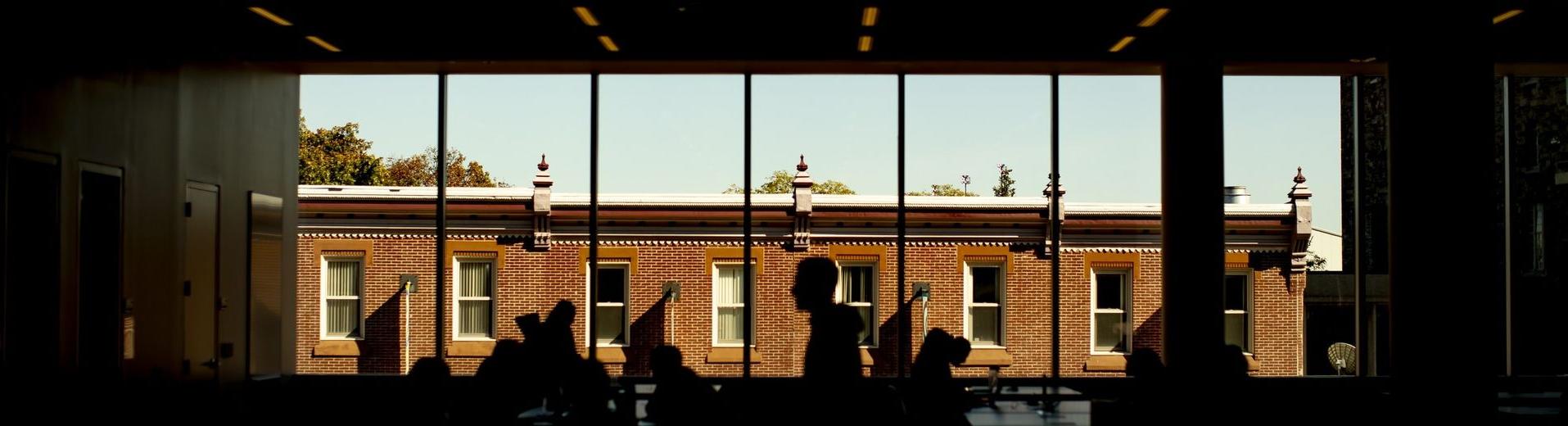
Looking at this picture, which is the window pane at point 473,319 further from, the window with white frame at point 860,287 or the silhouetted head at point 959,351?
the silhouetted head at point 959,351

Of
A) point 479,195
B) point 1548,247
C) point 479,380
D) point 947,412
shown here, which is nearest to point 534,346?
point 479,380

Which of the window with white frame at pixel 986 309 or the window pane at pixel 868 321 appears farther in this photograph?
the window with white frame at pixel 986 309

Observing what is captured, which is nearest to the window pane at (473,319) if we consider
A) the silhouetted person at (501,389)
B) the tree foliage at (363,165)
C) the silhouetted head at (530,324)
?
the tree foliage at (363,165)

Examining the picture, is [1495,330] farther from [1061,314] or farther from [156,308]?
[156,308]

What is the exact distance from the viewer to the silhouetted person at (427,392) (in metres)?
4.40

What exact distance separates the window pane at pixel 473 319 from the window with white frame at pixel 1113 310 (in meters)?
4.89

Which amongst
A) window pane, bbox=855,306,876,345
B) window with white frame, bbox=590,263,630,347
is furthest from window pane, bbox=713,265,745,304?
window pane, bbox=855,306,876,345

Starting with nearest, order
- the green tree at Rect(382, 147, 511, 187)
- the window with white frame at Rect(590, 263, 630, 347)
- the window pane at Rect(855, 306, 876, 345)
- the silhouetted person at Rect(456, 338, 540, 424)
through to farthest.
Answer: the silhouetted person at Rect(456, 338, 540, 424) < the green tree at Rect(382, 147, 511, 187) < the window with white frame at Rect(590, 263, 630, 347) < the window pane at Rect(855, 306, 876, 345)

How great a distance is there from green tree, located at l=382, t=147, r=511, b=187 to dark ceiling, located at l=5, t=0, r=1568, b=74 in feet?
2.13

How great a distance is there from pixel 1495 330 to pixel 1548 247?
2684 millimetres

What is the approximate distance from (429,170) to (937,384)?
14.6ft

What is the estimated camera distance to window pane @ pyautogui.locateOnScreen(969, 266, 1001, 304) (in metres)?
9.73

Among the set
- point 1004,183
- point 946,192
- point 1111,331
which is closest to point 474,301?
point 946,192

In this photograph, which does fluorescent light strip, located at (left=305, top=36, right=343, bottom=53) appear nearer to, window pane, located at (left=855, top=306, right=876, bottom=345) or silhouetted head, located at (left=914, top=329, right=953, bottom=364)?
silhouetted head, located at (left=914, top=329, right=953, bottom=364)
